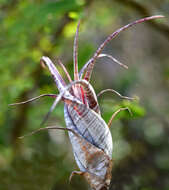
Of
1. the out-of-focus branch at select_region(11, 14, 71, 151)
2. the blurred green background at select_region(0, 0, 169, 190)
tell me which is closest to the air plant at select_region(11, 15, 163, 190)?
the blurred green background at select_region(0, 0, 169, 190)

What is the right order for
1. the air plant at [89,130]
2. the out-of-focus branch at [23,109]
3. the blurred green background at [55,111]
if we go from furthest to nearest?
1. the out-of-focus branch at [23,109]
2. the blurred green background at [55,111]
3. the air plant at [89,130]

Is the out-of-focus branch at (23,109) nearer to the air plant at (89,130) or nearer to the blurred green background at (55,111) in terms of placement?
the blurred green background at (55,111)

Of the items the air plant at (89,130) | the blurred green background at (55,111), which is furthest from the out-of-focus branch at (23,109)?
the air plant at (89,130)

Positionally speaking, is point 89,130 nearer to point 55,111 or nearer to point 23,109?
point 55,111

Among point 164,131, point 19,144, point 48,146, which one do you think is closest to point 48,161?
point 19,144

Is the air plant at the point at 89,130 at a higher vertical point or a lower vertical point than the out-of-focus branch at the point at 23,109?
higher

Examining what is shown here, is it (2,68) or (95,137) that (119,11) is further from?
(95,137)

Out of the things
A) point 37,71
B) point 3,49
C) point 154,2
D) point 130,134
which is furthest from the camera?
point 130,134

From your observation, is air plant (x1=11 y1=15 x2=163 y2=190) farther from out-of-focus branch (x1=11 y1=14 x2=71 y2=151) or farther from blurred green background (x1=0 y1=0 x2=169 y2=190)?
out-of-focus branch (x1=11 y1=14 x2=71 y2=151)
